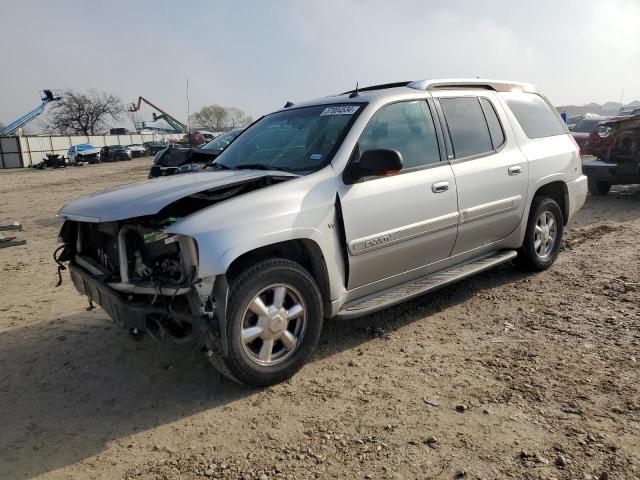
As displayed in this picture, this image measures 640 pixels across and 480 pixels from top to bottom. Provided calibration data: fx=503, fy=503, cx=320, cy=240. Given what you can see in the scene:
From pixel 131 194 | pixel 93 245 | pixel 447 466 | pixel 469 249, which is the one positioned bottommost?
pixel 447 466

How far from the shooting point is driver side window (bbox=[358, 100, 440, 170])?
149 inches

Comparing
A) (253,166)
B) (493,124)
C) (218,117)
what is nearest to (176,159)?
(253,166)

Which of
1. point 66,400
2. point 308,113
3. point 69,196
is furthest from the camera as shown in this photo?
point 69,196

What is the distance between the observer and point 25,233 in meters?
8.89

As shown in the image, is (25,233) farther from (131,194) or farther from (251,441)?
(251,441)

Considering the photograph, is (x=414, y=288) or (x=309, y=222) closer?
(x=309, y=222)

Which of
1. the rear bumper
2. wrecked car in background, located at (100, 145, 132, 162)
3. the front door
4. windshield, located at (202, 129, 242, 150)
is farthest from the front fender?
wrecked car in background, located at (100, 145, 132, 162)

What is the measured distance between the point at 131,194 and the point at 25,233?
6.84m

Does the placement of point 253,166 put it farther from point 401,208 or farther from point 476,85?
point 476,85

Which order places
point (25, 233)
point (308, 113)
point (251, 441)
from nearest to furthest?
1. point (251, 441)
2. point (308, 113)
3. point (25, 233)

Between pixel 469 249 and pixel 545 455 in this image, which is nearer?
pixel 545 455

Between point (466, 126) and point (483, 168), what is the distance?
1.32 ft

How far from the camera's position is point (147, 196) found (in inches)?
124

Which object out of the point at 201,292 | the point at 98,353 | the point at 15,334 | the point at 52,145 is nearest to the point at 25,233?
the point at 15,334
